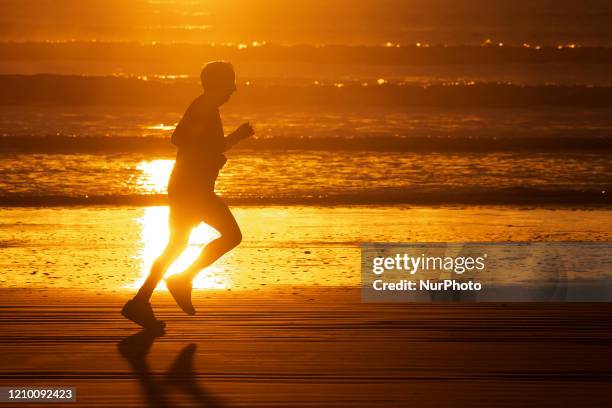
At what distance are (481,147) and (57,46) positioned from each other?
31683mm

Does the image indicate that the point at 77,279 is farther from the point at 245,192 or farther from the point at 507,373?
the point at 245,192

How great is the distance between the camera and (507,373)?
6.09 metres

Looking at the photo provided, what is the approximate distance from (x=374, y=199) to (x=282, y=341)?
7769 mm

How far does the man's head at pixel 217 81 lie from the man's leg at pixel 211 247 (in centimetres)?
56

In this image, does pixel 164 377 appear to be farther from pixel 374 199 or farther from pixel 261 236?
pixel 374 199

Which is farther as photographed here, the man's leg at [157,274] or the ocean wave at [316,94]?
the ocean wave at [316,94]

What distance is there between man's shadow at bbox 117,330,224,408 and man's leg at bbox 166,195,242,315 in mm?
295

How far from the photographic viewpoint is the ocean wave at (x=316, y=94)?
111ft

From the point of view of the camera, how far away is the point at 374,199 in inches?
567

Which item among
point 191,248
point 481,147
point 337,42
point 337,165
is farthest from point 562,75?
point 191,248

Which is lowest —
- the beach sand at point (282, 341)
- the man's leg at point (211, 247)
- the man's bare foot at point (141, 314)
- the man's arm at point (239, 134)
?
the beach sand at point (282, 341)

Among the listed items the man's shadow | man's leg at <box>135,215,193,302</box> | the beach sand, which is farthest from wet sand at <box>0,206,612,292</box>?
the man's shadow

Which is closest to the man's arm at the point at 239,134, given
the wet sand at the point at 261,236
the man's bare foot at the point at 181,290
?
the man's bare foot at the point at 181,290

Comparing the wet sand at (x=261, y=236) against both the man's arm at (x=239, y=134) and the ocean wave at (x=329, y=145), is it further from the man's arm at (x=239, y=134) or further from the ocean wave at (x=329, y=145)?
the ocean wave at (x=329, y=145)
